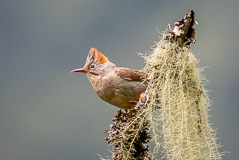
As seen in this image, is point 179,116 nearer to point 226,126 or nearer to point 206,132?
point 206,132

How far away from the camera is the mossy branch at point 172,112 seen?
17.1 ft

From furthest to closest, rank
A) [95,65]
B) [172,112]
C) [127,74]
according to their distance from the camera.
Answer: [95,65] → [127,74] → [172,112]

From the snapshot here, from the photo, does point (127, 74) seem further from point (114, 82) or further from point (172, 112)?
point (172, 112)

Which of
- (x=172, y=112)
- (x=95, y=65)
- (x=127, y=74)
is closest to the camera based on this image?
(x=172, y=112)

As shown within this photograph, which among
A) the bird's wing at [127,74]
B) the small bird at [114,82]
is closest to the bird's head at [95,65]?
the small bird at [114,82]

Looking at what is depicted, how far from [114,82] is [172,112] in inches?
93.6

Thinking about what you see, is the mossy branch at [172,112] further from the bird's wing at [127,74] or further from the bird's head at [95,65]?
the bird's head at [95,65]

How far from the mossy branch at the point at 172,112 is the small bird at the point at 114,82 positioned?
5.59 ft

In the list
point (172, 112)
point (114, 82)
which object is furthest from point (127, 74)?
point (172, 112)

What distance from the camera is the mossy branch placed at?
5.21 metres

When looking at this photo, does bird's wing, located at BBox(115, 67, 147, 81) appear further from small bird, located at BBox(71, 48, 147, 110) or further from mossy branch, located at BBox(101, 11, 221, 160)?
mossy branch, located at BBox(101, 11, 221, 160)

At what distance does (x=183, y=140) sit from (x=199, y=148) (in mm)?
163

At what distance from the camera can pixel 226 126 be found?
54969 mm

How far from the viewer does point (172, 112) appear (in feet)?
17.5
